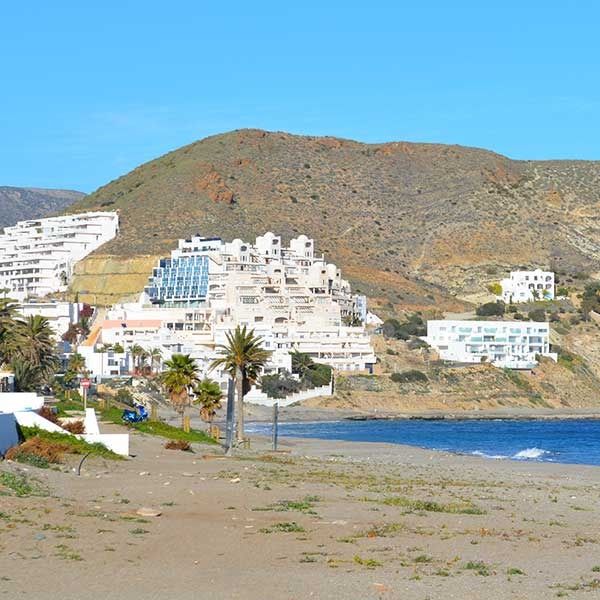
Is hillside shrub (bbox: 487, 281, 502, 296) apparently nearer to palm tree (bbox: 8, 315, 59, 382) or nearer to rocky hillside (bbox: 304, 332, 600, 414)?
rocky hillside (bbox: 304, 332, 600, 414)

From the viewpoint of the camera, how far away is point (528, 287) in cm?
16450

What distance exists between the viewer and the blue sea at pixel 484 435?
6569cm

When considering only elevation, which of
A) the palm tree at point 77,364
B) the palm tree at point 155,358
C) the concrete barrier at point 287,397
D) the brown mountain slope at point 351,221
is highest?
the brown mountain slope at point 351,221

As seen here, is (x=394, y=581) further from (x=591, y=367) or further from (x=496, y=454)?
(x=591, y=367)

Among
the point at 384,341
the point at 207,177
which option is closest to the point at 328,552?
the point at 384,341

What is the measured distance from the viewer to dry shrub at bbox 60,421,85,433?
36.8m

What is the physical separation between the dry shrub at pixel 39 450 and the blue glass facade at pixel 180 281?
10391 cm

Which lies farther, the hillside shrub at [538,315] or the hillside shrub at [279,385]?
the hillside shrub at [538,315]

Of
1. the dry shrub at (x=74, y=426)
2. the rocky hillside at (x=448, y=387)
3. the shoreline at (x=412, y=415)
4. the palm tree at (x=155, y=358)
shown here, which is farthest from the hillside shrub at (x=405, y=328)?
the dry shrub at (x=74, y=426)

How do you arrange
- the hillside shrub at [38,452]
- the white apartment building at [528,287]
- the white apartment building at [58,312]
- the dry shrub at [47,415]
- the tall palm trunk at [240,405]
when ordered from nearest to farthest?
the hillside shrub at [38,452]
the dry shrub at [47,415]
the tall palm trunk at [240,405]
the white apartment building at [58,312]
the white apartment building at [528,287]

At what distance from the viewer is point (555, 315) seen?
157750mm

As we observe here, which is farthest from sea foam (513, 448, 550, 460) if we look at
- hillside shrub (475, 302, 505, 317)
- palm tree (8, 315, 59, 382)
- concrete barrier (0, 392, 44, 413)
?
hillside shrub (475, 302, 505, 317)

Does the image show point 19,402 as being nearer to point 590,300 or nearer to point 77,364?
point 77,364

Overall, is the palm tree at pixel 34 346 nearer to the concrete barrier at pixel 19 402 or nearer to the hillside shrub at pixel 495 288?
the concrete barrier at pixel 19 402
